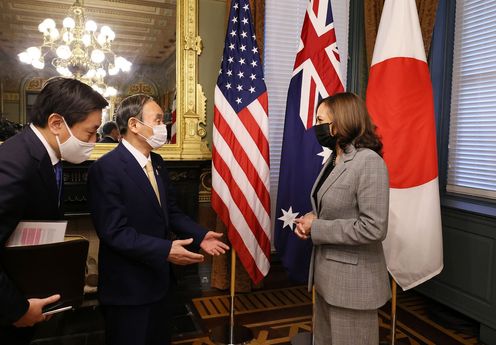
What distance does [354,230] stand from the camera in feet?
5.11

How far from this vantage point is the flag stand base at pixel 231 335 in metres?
2.63

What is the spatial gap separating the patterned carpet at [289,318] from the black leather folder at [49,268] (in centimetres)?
156

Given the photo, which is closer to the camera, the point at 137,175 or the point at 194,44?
the point at 137,175

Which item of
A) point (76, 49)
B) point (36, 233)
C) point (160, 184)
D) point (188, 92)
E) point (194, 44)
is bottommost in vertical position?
point (36, 233)

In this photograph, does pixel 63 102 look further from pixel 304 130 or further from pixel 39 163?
pixel 304 130

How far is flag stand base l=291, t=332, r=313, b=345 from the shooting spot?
102 inches

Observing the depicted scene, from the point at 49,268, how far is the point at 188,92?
94.1 inches

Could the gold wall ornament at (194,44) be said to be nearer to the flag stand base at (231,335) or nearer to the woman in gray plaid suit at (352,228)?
the woman in gray plaid suit at (352,228)

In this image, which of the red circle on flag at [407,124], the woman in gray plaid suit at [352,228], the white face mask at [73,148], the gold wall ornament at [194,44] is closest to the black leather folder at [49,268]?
the white face mask at [73,148]

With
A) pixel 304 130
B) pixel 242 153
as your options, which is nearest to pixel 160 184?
pixel 242 153

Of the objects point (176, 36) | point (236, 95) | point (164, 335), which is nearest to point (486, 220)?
point (236, 95)

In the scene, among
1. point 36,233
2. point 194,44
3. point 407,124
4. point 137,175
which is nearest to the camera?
point 36,233

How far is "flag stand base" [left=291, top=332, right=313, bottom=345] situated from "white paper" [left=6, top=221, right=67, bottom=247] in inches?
74.8

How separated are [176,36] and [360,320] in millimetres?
2660
